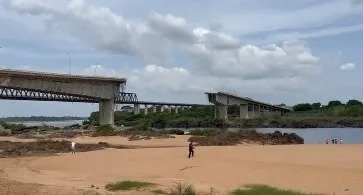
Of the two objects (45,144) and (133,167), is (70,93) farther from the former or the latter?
(133,167)

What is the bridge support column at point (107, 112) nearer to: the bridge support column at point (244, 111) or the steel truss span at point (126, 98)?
the steel truss span at point (126, 98)

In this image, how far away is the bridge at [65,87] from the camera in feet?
280

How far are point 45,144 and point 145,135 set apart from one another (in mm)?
21527

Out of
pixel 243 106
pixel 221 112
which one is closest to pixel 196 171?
pixel 221 112

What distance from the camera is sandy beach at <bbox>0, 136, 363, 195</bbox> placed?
23391 mm

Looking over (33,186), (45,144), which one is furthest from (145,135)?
(33,186)

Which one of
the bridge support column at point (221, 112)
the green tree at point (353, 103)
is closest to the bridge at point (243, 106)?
the bridge support column at point (221, 112)

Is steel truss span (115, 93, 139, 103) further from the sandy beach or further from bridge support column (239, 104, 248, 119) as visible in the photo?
the sandy beach

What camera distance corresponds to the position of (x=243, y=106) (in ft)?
536

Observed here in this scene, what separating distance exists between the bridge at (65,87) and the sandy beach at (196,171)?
46.0 m

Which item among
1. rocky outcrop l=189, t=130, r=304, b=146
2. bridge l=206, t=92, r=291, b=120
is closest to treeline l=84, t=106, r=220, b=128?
bridge l=206, t=92, r=291, b=120

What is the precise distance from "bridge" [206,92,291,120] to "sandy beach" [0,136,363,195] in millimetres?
103148

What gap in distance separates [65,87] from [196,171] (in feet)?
219

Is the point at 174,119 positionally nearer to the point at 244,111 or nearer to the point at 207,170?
the point at 244,111
